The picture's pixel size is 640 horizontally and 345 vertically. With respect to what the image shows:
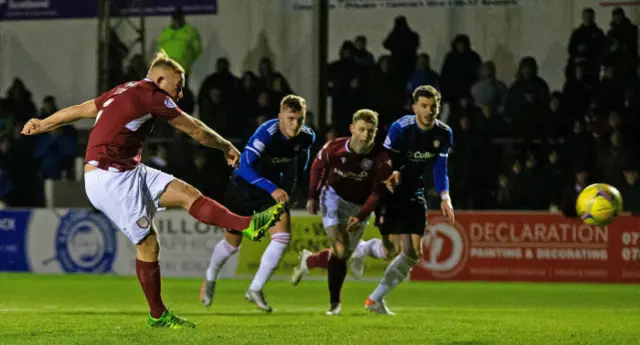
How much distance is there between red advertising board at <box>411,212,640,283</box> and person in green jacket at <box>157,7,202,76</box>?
198 inches

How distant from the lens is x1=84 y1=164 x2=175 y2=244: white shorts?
8.62 metres

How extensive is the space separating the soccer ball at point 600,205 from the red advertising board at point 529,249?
5.14 metres

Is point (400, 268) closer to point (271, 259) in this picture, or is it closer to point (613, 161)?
point (271, 259)

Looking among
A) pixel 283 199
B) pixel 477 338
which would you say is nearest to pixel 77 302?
pixel 283 199

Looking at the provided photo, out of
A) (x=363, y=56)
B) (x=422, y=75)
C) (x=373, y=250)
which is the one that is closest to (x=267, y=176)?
(x=373, y=250)

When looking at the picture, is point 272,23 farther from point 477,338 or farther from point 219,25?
point 477,338

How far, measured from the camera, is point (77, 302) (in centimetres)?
1334

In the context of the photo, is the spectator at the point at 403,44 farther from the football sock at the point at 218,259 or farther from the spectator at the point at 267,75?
the football sock at the point at 218,259

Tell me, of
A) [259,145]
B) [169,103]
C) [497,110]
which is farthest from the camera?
[497,110]

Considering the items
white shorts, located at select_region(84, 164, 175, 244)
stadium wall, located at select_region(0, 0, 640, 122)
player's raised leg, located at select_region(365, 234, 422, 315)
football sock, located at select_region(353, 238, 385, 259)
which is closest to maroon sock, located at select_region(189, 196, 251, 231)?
white shorts, located at select_region(84, 164, 175, 244)

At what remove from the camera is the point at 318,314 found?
37.3 feet

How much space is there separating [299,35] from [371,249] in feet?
23.1

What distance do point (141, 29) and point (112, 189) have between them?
1184cm

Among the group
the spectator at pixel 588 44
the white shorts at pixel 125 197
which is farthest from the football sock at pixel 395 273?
the spectator at pixel 588 44
